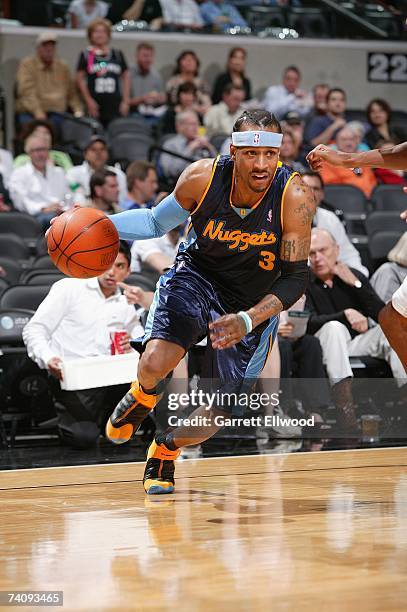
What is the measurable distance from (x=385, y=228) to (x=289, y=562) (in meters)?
6.35

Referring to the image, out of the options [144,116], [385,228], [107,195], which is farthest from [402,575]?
[144,116]

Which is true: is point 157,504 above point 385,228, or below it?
below

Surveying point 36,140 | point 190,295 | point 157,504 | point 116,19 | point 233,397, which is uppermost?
point 116,19

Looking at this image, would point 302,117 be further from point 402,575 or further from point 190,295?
point 402,575

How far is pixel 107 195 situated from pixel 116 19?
579cm

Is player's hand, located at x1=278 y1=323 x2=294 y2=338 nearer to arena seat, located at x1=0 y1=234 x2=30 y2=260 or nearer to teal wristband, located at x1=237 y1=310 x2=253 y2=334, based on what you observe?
arena seat, located at x1=0 y1=234 x2=30 y2=260

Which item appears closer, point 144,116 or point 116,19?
point 144,116

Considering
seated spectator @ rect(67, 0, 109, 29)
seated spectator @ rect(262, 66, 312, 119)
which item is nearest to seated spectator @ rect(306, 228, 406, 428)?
seated spectator @ rect(262, 66, 312, 119)

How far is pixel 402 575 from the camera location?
3418 mm

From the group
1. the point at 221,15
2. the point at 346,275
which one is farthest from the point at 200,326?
the point at 221,15

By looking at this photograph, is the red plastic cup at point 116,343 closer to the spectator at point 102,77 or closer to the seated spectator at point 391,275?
the seated spectator at point 391,275

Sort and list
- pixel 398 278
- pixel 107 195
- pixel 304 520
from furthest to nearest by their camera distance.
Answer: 1. pixel 107 195
2. pixel 398 278
3. pixel 304 520

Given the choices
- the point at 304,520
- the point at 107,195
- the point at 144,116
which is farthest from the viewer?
the point at 144,116

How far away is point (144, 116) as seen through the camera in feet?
41.3
